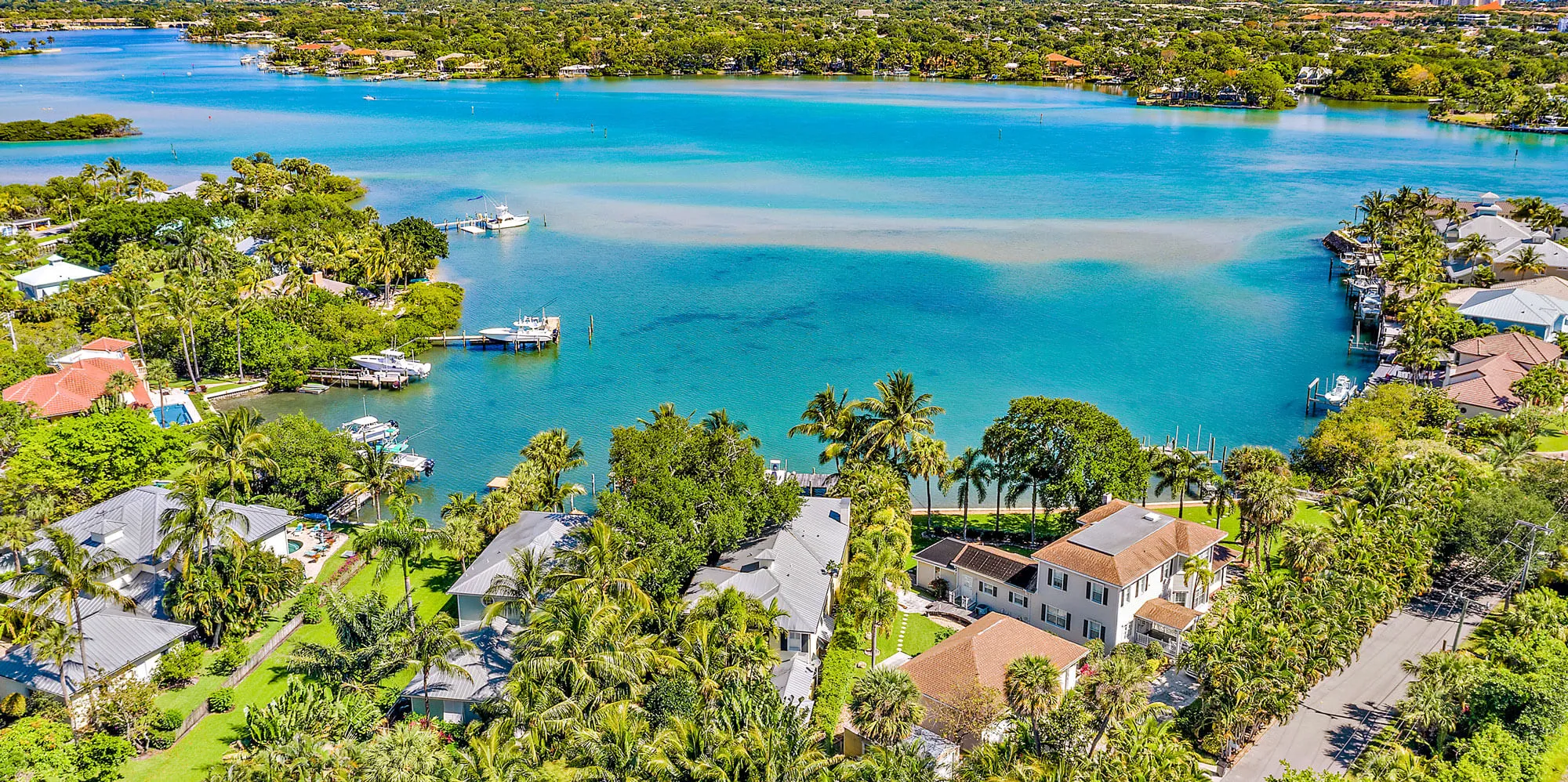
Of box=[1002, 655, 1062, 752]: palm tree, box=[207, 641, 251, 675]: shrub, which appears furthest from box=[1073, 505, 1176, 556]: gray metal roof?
box=[207, 641, 251, 675]: shrub

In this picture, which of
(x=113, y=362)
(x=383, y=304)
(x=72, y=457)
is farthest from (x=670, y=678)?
(x=383, y=304)

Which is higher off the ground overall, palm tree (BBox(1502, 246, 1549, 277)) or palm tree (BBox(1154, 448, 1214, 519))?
palm tree (BBox(1502, 246, 1549, 277))

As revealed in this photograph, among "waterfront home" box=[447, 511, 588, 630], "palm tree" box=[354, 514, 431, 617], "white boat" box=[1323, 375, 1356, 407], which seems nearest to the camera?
"waterfront home" box=[447, 511, 588, 630]

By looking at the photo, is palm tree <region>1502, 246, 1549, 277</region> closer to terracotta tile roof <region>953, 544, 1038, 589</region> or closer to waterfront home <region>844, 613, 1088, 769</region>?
terracotta tile roof <region>953, 544, 1038, 589</region>

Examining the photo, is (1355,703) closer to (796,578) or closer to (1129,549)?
(1129,549)

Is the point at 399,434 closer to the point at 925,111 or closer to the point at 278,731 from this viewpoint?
the point at 278,731

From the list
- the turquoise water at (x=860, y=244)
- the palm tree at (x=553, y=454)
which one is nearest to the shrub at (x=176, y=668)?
the palm tree at (x=553, y=454)

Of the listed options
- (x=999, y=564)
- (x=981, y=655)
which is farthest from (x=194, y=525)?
(x=999, y=564)
